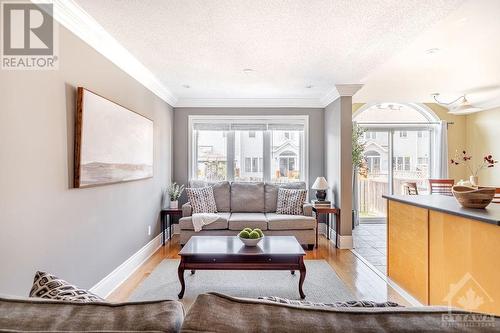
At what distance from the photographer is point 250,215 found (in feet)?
14.6

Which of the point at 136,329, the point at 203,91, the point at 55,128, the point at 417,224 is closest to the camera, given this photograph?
the point at 136,329

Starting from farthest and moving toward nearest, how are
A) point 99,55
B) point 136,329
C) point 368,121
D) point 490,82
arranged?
point 368,121, point 490,82, point 99,55, point 136,329

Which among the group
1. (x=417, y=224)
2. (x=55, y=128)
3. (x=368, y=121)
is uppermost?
(x=368, y=121)

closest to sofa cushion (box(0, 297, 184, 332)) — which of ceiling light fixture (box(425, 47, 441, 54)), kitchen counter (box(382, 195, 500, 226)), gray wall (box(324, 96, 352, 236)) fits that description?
kitchen counter (box(382, 195, 500, 226))

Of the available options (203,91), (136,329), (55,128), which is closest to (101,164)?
(55,128)

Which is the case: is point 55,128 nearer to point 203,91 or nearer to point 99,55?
point 99,55

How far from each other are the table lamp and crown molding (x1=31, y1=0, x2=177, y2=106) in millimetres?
3012

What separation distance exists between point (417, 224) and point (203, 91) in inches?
144

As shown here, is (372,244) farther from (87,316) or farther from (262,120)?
(87,316)

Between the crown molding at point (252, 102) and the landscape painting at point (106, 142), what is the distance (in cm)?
172

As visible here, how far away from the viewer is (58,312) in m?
0.73

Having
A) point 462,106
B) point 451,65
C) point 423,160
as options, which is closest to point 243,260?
point 451,65

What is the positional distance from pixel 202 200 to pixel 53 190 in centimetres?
259

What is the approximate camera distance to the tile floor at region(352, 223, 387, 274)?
3732 millimetres
